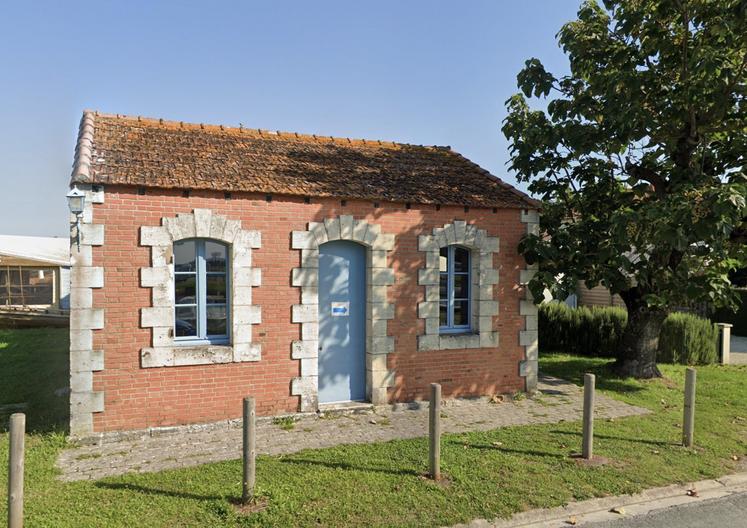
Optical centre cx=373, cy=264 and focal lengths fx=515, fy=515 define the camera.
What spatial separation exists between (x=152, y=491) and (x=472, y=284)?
6.21 meters

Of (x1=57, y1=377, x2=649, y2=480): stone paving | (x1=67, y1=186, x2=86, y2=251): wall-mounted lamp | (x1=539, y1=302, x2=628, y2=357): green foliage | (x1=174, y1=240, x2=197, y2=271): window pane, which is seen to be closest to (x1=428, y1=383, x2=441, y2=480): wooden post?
(x1=57, y1=377, x2=649, y2=480): stone paving

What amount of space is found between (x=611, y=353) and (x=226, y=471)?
41.3ft

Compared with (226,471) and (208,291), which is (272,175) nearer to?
(208,291)

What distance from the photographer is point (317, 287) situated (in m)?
8.34

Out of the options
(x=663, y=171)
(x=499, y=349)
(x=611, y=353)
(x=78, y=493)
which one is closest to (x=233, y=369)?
(x=78, y=493)

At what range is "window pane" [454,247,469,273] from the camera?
9.52 m

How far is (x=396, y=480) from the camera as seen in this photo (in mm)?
5641

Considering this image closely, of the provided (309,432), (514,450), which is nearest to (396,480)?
(514,450)

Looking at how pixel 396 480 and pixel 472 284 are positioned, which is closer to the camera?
pixel 396 480

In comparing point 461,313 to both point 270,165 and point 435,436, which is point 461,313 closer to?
point 435,436

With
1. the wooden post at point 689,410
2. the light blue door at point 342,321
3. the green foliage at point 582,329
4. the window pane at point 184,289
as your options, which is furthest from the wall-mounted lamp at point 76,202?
the green foliage at point 582,329

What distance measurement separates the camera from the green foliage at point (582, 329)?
49.1 ft

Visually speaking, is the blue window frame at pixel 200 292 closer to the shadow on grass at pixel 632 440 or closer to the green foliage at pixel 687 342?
the shadow on grass at pixel 632 440

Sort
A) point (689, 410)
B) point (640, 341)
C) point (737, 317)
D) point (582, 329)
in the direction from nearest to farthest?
point (689, 410) → point (640, 341) → point (582, 329) → point (737, 317)
